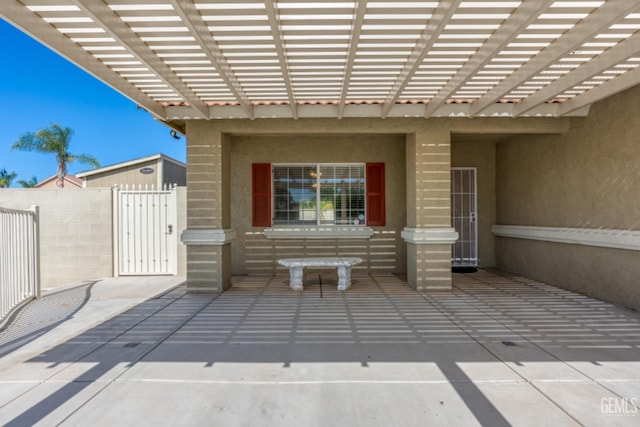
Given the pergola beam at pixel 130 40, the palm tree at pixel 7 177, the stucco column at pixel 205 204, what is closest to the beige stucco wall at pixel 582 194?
the stucco column at pixel 205 204

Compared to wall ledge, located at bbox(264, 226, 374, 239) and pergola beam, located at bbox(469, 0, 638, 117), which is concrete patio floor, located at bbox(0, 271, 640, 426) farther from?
pergola beam, located at bbox(469, 0, 638, 117)

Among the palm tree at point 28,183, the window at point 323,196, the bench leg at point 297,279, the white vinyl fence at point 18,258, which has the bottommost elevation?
the bench leg at point 297,279

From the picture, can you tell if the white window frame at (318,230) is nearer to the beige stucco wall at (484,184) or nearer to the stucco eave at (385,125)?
the stucco eave at (385,125)

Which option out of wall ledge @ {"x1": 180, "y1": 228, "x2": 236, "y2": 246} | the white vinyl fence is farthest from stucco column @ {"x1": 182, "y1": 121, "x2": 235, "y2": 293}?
the white vinyl fence

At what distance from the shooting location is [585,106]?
5.26 m

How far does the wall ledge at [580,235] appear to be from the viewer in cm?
462

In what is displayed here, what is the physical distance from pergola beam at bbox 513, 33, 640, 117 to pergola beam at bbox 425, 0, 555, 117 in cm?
123

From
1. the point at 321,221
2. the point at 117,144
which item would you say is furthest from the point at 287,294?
the point at 117,144

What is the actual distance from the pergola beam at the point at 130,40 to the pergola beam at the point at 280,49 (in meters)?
1.32

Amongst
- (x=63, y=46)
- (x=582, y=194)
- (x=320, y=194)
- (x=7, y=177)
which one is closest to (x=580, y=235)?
(x=582, y=194)

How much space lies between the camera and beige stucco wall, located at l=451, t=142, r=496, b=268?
7781 millimetres

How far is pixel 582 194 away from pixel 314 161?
4.57 metres

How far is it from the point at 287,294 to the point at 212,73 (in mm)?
3346

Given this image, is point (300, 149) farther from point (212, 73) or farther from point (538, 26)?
point (538, 26)
